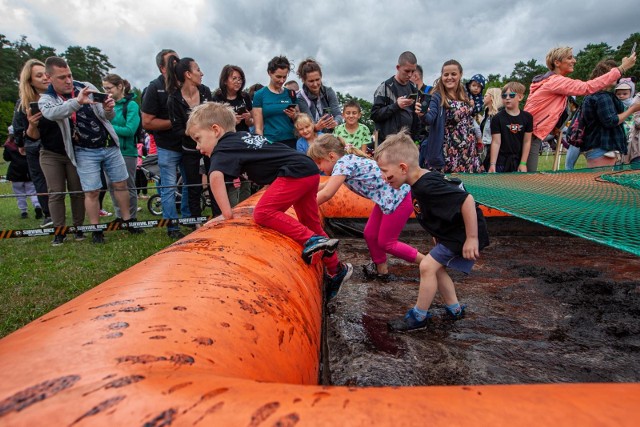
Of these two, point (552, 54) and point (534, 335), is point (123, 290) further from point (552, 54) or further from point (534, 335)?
point (552, 54)

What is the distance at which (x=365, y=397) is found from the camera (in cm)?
71

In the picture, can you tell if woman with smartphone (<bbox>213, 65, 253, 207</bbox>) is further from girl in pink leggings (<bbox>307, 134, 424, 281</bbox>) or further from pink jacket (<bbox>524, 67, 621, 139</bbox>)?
pink jacket (<bbox>524, 67, 621, 139</bbox>)

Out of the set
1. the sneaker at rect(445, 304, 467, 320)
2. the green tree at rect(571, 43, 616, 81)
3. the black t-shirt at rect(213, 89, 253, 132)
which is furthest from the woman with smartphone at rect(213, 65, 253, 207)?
the green tree at rect(571, 43, 616, 81)

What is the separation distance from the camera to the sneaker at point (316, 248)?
7.85 feet

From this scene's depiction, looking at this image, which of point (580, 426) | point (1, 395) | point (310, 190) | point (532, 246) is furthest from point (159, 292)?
point (532, 246)

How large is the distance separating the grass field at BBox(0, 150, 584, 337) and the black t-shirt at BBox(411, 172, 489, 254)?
2766 millimetres

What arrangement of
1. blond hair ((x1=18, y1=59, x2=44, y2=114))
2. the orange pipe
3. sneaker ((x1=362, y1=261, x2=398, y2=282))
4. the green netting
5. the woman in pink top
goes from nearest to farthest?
the orange pipe, the green netting, sneaker ((x1=362, y1=261, x2=398, y2=282)), blond hair ((x1=18, y1=59, x2=44, y2=114)), the woman in pink top

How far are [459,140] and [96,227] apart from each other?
485 centimetres

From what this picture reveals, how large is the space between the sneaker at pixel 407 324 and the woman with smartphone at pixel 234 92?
362cm

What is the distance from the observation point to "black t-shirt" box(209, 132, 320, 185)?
2787mm

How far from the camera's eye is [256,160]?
9.39ft

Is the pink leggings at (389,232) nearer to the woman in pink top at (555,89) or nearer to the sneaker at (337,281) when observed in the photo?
the sneaker at (337,281)

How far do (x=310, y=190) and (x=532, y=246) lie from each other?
284 cm

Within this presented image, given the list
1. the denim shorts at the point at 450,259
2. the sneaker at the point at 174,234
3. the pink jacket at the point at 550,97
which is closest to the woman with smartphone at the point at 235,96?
the sneaker at the point at 174,234
